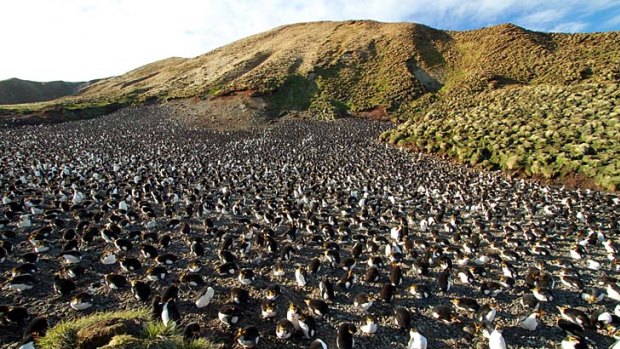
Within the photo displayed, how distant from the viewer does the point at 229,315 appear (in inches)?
373

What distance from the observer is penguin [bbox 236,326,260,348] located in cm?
876

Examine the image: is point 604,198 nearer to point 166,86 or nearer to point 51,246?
point 51,246

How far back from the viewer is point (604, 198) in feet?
71.6

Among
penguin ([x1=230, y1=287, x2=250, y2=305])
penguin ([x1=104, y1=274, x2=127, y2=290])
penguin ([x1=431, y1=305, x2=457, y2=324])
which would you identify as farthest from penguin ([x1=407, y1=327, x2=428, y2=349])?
penguin ([x1=104, y1=274, x2=127, y2=290])

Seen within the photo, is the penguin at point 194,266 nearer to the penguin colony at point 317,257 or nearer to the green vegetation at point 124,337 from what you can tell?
the penguin colony at point 317,257

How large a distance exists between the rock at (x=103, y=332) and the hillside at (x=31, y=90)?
162 metres

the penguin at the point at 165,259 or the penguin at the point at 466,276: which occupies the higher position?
the penguin at the point at 165,259

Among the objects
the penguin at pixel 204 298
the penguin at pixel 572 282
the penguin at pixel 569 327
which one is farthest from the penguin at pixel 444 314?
the penguin at pixel 204 298

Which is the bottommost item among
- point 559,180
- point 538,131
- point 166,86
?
point 559,180

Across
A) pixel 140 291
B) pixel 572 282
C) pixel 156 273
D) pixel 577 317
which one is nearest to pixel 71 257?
pixel 156 273

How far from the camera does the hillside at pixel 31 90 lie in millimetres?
133625

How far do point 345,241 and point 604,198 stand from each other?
57.2ft

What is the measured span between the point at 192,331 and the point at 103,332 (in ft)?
6.91

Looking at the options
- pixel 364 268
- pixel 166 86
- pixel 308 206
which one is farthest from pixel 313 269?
Answer: pixel 166 86
